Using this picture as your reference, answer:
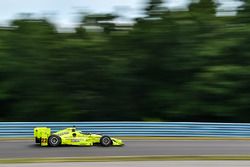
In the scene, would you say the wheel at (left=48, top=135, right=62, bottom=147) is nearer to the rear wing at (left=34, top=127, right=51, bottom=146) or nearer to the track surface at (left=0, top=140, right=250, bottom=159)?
the rear wing at (left=34, top=127, right=51, bottom=146)

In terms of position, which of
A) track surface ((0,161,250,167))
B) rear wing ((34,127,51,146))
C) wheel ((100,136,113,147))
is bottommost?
track surface ((0,161,250,167))

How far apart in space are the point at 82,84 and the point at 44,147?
10993mm

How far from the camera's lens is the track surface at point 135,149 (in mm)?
14984

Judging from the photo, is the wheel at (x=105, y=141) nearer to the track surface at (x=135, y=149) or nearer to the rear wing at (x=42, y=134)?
the track surface at (x=135, y=149)

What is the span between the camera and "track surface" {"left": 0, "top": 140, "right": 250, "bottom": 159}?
15.0 m

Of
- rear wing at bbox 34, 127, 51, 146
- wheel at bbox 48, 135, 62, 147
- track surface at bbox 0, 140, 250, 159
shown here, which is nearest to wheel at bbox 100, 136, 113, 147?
track surface at bbox 0, 140, 250, 159

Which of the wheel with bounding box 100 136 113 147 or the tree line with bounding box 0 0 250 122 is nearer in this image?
the wheel with bounding box 100 136 113 147

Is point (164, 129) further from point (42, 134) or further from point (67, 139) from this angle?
point (42, 134)

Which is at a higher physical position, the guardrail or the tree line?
the tree line

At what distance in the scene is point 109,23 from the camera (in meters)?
28.1

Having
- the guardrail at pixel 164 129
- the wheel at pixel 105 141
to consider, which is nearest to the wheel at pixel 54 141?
the wheel at pixel 105 141

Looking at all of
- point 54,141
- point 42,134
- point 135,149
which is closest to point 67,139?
point 54,141

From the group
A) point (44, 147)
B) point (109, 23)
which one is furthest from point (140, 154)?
point (109, 23)

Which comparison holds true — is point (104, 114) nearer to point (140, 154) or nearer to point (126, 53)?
point (126, 53)
